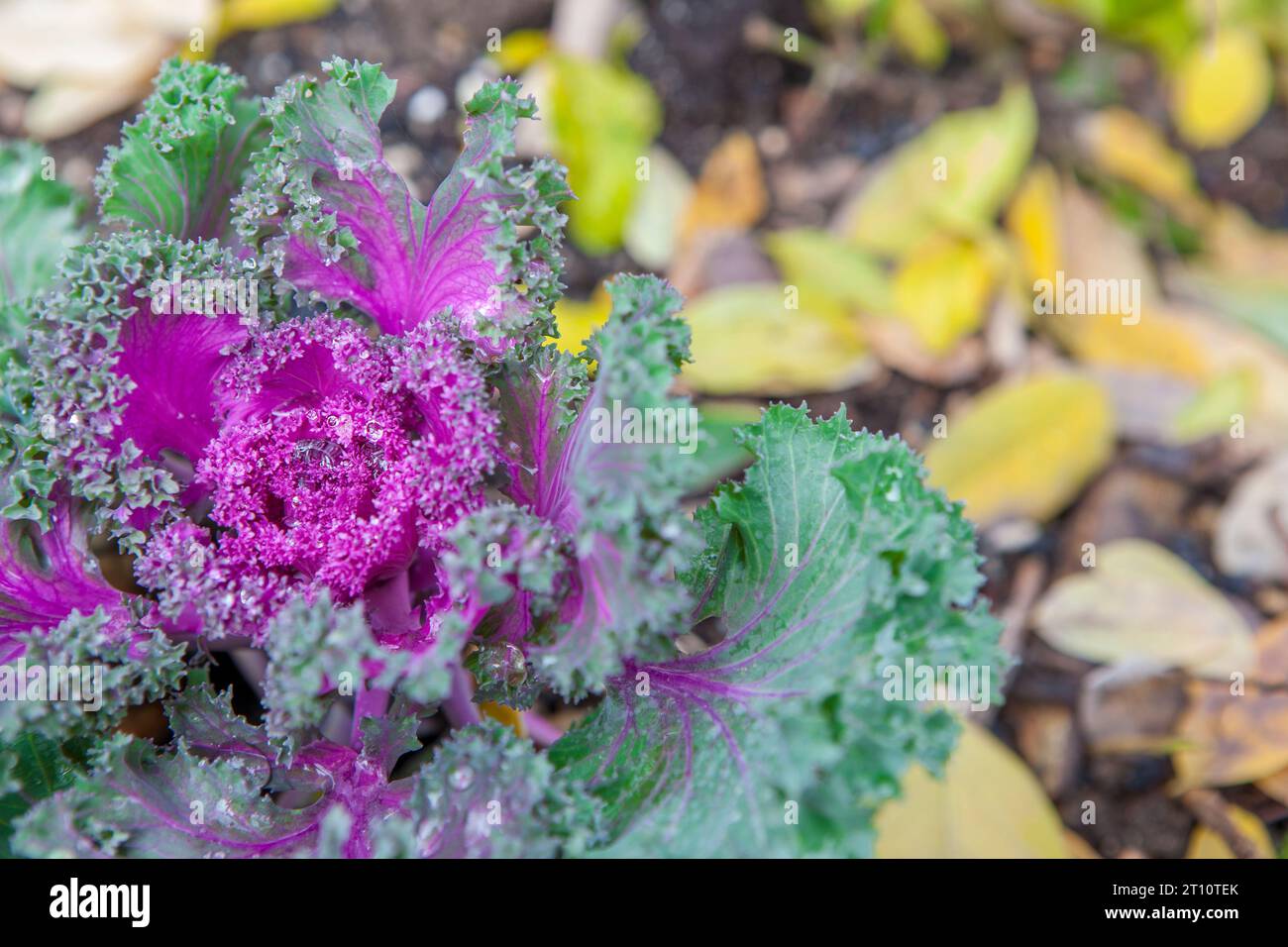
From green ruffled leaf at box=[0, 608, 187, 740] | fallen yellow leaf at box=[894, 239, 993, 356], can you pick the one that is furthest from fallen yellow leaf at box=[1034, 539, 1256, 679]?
green ruffled leaf at box=[0, 608, 187, 740]

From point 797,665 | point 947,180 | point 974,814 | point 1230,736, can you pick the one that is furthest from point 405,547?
point 947,180

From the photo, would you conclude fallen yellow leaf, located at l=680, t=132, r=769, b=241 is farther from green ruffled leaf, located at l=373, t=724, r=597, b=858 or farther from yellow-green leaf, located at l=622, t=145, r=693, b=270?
green ruffled leaf, located at l=373, t=724, r=597, b=858

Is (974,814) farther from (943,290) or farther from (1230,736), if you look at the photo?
(943,290)

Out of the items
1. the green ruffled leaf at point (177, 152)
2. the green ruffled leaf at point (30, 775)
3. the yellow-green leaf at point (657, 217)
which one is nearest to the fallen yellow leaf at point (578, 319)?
the yellow-green leaf at point (657, 217)

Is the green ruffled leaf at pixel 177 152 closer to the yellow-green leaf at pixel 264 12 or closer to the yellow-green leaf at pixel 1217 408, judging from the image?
the yellow-green leaf at pixel 264 12

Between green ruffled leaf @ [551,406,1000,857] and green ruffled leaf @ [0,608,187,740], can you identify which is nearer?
green ruffled leaf @ [551,406,1000,857]
